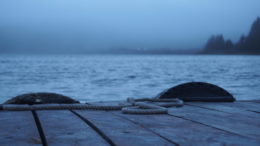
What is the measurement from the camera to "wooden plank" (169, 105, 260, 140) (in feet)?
6.11

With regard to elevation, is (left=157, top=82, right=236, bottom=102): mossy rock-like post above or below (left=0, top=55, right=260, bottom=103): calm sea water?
above

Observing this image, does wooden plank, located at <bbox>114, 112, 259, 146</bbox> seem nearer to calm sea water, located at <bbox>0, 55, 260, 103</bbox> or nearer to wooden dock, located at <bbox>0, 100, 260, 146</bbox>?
wooden dock, located at <bbox>0, 100, 260, 146</bbox>

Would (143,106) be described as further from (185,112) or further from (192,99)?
(192,99)

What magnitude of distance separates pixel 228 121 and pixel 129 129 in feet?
2.21

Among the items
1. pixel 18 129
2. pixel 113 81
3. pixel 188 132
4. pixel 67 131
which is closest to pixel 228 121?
pixel 188 132

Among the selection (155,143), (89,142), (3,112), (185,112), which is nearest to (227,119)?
(185,112)

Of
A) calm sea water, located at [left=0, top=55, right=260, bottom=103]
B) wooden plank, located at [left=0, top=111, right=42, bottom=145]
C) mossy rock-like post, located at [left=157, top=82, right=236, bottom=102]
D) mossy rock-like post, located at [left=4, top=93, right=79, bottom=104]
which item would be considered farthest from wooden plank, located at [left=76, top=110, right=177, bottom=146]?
calm sea water, located at [left=0, top=55, right=260, bottom=103]

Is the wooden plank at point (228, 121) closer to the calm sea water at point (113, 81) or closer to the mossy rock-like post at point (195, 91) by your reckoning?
the mossy rock-like post at point (195, 91)

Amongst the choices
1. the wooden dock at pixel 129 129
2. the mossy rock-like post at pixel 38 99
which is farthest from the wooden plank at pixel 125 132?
the mossy rock-like post at pixel 38 99

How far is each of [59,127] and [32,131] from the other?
0.54 ft

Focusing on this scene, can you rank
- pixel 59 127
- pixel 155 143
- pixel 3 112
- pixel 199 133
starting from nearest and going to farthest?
pixel 155 143 → pixel 199 133 → pixel 59 127 → pixel 3 112

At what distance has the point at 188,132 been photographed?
5.88ft

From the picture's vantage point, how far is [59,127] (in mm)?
1934

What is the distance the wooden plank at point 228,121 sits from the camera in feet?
6.11
